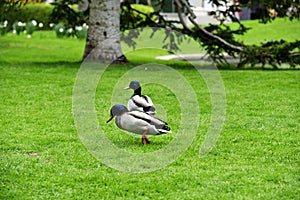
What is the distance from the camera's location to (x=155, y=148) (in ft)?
22.2

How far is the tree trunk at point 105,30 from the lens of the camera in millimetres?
14023

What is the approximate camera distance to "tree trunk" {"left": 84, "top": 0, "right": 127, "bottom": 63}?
46.0 ft

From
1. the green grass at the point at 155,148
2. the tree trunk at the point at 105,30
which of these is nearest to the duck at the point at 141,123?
the green grass at the point at 155,148

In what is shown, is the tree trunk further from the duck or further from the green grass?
the duck

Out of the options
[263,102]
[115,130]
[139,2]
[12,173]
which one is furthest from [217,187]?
[139,2]

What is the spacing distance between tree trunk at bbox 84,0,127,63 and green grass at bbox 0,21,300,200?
205 cm

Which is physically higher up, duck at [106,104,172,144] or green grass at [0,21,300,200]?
duck at [106,104,172,144]

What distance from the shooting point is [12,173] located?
5.97 metres

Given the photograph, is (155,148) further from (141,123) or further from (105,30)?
(105,30)

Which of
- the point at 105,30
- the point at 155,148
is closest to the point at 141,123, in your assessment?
the point at 155,148

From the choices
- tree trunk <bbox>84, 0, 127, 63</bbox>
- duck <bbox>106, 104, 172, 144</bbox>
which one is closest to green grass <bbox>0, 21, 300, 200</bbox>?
duck <bbox>106, 104, 172, 144</bbox>

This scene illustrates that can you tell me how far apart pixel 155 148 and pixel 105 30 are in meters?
7.63

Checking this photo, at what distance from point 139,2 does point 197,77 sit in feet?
71.0

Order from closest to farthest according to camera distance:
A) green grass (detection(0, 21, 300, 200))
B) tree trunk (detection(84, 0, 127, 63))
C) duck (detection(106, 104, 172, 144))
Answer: green grass (detection(0, 21, 300, 200)) < duck (detection(106, 104, 172, 144)) < tree trunk (detection(84, 0, 127, 63))
